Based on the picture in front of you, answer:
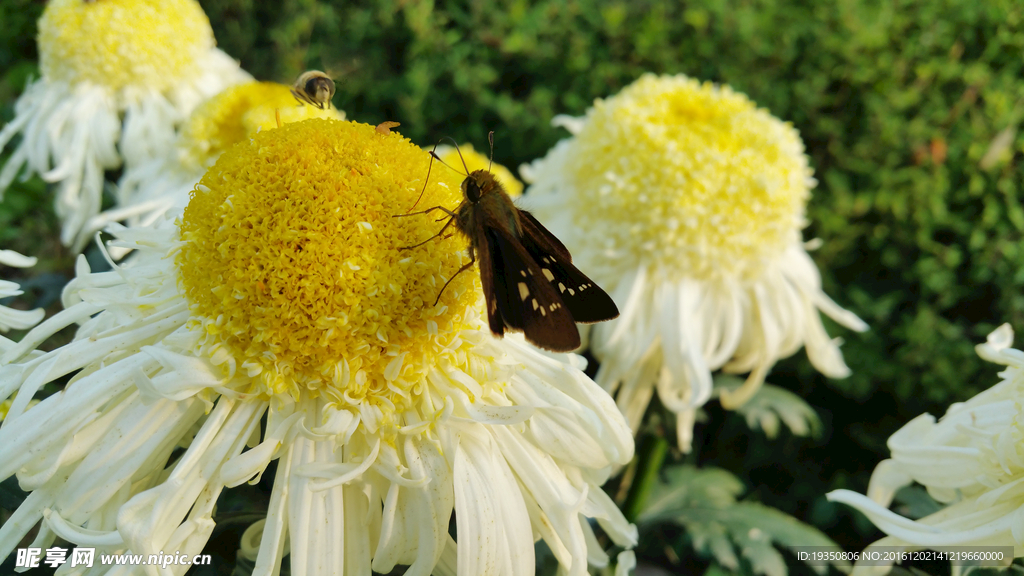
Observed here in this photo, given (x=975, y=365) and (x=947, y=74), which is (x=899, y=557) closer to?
(x=975, y=365)


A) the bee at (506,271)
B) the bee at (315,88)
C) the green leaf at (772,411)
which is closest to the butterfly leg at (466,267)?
the bee at (506,271)

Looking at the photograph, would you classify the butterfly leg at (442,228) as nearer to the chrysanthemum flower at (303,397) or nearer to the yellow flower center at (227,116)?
the chrysanthemum flower at (303,397)

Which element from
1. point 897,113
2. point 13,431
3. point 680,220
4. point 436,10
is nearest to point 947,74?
point 897,113

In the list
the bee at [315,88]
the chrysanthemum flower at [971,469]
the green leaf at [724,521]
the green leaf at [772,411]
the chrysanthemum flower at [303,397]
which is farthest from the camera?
the green leaf at [772,411]

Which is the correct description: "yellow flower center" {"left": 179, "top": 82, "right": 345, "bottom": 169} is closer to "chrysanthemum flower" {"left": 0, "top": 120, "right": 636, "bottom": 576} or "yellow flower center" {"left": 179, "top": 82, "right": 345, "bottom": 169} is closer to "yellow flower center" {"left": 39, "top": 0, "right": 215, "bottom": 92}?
"yellow flower center" {"left": 39, "top": 0, "right": 215, "bottom": 92}

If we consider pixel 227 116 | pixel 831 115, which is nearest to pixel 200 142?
pixel 227 116

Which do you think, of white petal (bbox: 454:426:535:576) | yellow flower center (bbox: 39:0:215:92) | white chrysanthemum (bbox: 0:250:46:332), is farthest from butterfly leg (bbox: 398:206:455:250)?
yellow flower center (bbox: 39:0:215:92)

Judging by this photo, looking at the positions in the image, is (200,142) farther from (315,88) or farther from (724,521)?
(724,521)
